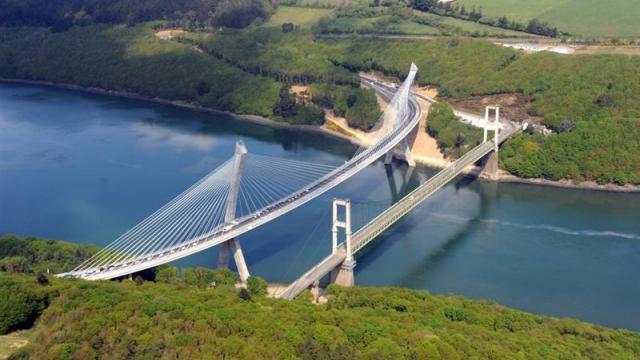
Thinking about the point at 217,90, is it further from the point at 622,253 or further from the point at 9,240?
the point at 622,253

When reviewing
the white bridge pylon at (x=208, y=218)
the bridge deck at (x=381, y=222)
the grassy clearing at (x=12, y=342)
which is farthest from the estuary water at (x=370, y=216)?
the grassy clearing at (x=12, y=342)

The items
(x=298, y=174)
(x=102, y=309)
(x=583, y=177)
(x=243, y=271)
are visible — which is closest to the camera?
(x=102, y=309)

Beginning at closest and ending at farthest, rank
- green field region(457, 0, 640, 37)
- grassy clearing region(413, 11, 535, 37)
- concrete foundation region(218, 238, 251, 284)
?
concrete foundation region(218, 238, 251, 284), green field region(457, 0, 640, 37), grassy clearing region(413, 11, 535, 37)

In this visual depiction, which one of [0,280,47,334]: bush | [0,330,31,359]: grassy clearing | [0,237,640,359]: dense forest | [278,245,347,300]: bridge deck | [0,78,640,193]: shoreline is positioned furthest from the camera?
[0,78,640,193]: shoreline

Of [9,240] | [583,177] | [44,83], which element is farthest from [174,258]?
[44,83]

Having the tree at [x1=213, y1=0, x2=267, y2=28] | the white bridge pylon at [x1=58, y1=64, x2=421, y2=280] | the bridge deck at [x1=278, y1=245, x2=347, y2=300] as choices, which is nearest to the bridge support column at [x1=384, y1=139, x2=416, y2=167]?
the white bridge pylon at [x1=58, y1=64, x2=421, y2=280]

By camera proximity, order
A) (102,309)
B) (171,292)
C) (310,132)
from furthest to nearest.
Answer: (310,132), (171,292), (102,309)

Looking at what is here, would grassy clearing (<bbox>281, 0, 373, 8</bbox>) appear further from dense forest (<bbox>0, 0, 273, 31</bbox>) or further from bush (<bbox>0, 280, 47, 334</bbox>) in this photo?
bush (<bbox>0, 280, 47, 334</bbox>)

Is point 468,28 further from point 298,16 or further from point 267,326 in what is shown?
point 267,326
